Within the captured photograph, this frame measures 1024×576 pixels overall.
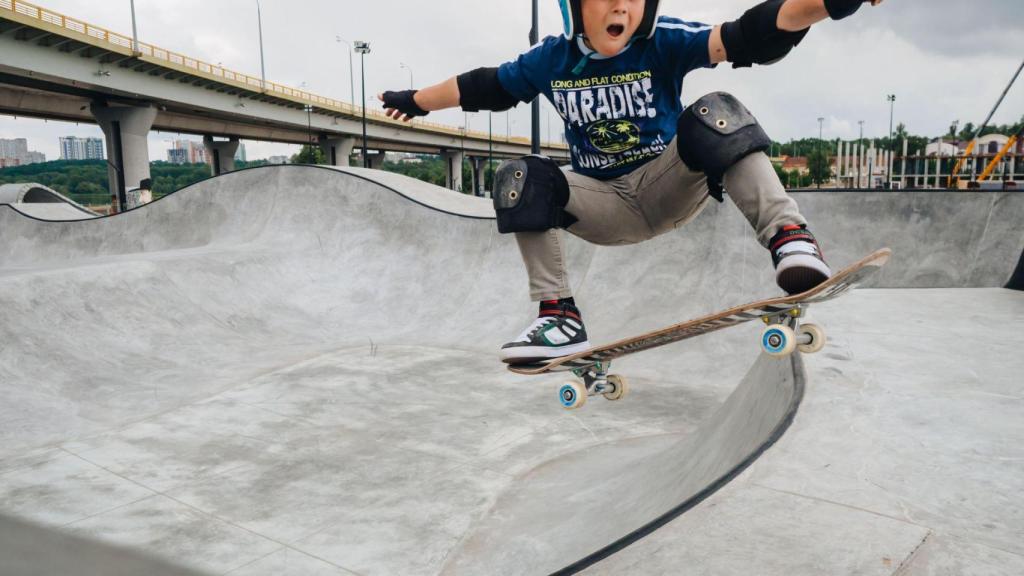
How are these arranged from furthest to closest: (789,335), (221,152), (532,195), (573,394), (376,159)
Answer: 1. (376,159)
2. (221,152)
3. (573,394)
4. (532,195)
5. (789,335)

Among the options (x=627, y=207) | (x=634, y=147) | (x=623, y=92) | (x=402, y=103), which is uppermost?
(x=402, y=103)

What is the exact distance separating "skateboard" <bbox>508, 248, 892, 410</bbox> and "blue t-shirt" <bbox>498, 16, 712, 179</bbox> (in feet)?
3.05

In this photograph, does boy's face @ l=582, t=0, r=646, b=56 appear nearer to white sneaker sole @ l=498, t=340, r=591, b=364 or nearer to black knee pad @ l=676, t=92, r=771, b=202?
black knee pad @ l=676, t=92, r=771, b=202

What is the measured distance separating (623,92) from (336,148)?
65.9m

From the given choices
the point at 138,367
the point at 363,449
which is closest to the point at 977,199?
the point at 363,449

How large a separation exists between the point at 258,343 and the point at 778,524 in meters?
9.55

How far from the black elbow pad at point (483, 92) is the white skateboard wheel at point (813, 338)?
6.96ft

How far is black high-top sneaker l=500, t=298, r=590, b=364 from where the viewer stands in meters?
3.61

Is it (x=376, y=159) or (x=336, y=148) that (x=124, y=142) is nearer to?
(x=336, y=148)

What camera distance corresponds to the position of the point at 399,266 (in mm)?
12500

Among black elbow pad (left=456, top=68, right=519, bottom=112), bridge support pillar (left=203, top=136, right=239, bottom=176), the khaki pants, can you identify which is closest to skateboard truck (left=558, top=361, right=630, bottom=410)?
the khaki pants

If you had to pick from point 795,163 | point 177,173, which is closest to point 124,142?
point 177,173

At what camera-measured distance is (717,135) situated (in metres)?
3.09

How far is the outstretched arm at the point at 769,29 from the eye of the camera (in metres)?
2.83
